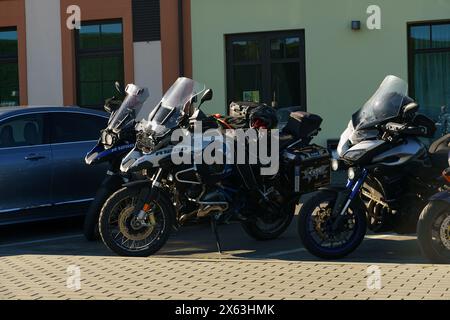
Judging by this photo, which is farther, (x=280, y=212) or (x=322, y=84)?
(x=322, y=84)

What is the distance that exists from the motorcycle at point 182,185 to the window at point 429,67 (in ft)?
21.8

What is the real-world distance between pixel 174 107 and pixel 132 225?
4.04 ft

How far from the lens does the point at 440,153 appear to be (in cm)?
693

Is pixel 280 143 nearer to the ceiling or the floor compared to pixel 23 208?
nearer to the ceiling

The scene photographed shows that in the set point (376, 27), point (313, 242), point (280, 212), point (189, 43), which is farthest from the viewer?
point (189, 43)

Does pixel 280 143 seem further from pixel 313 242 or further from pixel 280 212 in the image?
pixel 313 242

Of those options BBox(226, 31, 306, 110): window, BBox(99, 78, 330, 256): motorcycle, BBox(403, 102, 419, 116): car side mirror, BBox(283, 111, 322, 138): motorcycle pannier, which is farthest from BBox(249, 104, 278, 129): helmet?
BBox(226, 31, 306, 110): window

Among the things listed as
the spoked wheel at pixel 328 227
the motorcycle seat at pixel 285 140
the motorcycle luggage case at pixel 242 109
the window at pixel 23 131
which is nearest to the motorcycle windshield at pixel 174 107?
the motorcycle luggage case at pixel 242 109

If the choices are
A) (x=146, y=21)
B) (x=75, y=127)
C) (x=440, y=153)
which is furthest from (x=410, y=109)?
(x=146, y=21)

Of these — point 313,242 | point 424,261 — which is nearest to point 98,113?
point 313,242

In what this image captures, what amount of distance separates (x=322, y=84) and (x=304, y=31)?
1038 mm

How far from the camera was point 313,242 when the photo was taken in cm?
678

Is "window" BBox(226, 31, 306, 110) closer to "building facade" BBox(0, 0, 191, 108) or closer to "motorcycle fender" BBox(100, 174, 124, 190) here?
"building facade" BBox(0, 0, 191, 108)

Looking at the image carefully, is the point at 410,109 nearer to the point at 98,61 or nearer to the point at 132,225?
the point at 132,225
